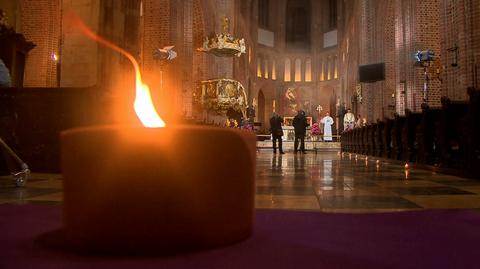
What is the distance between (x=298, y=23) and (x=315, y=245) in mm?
47617

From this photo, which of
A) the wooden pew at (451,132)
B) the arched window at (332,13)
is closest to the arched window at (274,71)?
the arched window at (332,13)

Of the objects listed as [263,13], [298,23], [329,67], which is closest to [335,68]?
[329,67]

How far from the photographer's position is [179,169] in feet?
4.81

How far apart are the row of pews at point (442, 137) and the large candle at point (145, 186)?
19.0 ft

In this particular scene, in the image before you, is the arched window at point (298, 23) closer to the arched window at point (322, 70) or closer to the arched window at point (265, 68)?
the arched window at point (322, 70)

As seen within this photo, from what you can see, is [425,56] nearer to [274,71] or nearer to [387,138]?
[387,138]

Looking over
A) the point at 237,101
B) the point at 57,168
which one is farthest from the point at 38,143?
the point at 237,101

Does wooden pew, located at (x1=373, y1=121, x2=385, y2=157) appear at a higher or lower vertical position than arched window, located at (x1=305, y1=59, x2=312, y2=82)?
lower

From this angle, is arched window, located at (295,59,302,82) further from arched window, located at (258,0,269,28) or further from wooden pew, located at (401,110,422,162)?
wooden pew, located at (401,110,422,162)

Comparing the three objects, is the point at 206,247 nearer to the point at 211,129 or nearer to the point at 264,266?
the point at 264,266

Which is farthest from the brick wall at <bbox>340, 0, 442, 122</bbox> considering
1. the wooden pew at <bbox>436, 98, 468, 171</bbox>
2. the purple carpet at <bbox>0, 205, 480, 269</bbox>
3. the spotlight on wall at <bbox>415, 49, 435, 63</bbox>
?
the purple carpet at <bbox>0, 205, 480, 269</bbox>

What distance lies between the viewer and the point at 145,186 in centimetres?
144

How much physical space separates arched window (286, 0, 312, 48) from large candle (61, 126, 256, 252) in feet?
153

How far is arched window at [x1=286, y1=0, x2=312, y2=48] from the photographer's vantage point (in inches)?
1842
